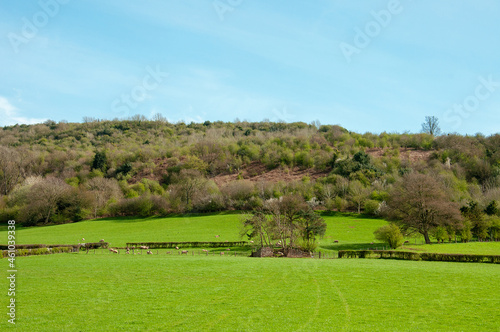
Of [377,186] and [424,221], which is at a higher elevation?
[377,186]

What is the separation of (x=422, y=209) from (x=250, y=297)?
134 feet

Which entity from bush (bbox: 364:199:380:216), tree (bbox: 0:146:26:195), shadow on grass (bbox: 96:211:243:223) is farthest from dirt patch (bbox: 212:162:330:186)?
tree (bbox: 0:146:26:195)

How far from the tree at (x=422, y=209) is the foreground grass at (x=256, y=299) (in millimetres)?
25839

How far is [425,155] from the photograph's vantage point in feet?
392

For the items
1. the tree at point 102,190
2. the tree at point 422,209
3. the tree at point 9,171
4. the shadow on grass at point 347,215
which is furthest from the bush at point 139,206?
the tree at point 422,209

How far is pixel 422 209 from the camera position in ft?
169

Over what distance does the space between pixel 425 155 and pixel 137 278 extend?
116 metres

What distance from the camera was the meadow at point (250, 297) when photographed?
14352 mm

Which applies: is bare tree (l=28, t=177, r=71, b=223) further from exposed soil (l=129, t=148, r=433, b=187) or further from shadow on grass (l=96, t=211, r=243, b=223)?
exposed soil (l=129, t=148, r=433, b=187)

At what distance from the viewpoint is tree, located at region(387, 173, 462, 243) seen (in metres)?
50.2

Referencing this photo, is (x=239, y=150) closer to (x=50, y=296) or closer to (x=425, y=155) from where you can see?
(x=425, y=155)

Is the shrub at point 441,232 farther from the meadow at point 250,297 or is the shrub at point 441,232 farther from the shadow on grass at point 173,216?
the shadow on grass at point 173,216

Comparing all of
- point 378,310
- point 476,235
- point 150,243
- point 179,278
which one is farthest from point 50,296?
point 476,235

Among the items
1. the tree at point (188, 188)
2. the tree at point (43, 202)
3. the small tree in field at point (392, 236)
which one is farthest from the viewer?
the tree at point (188, 188)
